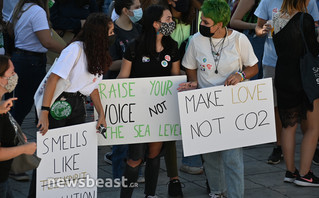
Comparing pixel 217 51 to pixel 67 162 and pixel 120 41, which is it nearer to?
pixel 120 41

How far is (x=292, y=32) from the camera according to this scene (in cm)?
604

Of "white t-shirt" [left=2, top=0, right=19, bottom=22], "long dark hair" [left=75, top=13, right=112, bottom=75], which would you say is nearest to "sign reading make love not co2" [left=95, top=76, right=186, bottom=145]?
"long dark hair" [left=75, top=13, right=112, bottom=75]

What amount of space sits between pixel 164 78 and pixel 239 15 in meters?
2.39

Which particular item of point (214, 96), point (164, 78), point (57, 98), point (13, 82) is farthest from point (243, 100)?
point (13, 82)

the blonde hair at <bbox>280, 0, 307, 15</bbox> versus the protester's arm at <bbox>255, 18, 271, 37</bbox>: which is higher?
the blonde hair at <bbox>280, 0, 307, 15</bbox>

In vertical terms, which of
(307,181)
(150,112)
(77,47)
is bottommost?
(307,181)

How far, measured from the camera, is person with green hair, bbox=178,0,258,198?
17.4 feet

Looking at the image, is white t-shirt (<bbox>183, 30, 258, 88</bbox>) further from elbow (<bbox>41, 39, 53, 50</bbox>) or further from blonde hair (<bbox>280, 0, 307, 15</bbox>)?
elbow (<bbox>41, 39, 53, 50</bbox>)

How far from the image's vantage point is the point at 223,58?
5.34 metres

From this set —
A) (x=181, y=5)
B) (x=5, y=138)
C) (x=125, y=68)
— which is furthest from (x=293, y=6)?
(x=5, y=138)

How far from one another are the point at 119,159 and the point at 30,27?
61.6 inches

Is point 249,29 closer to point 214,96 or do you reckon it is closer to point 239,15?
point 239,15

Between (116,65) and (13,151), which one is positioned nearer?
(13,151)

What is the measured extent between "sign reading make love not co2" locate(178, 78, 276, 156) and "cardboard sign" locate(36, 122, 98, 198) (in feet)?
2.58
